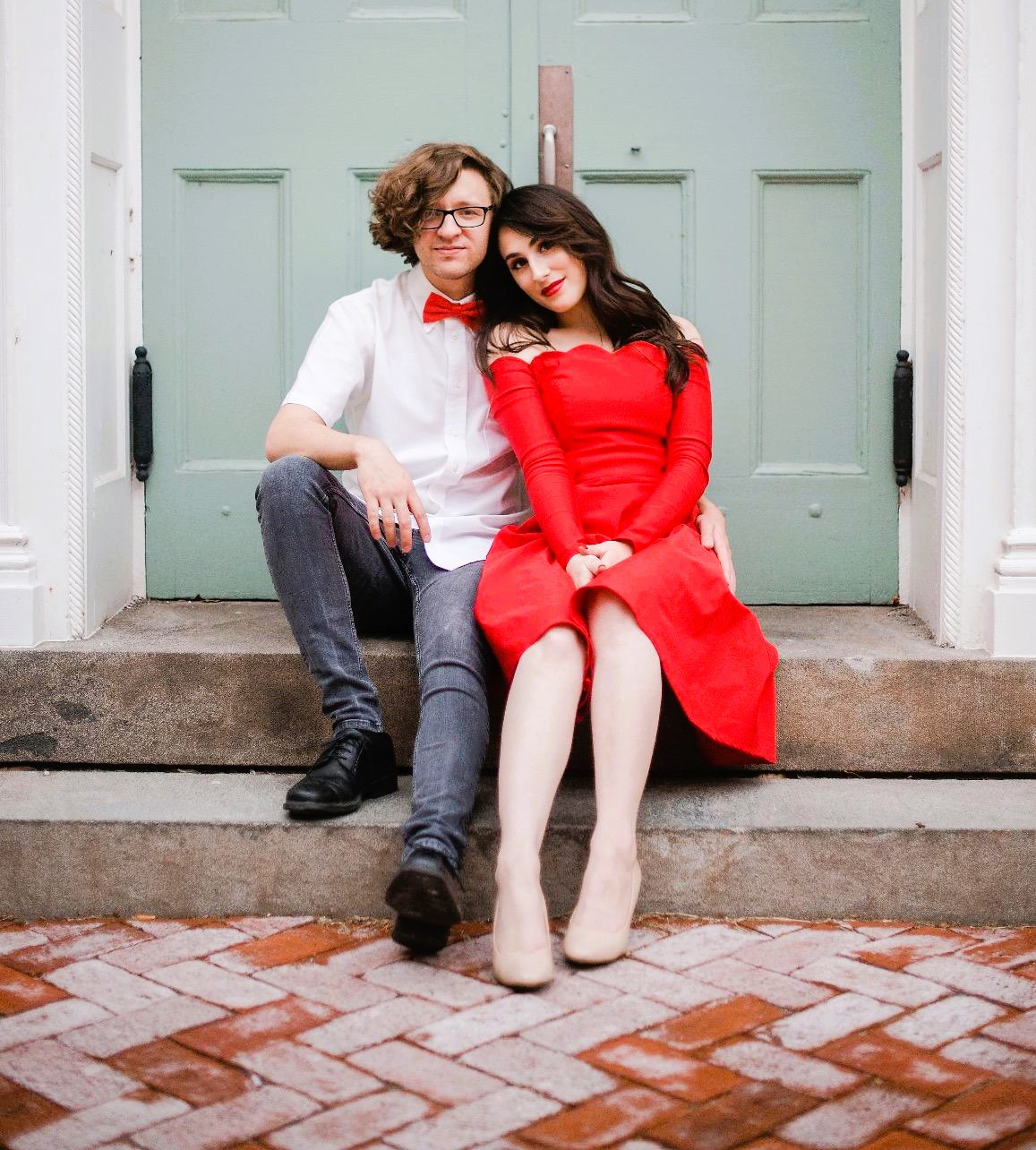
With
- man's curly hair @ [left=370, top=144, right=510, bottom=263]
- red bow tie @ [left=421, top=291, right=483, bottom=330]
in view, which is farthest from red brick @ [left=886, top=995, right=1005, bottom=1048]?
man's curly hair @ [left=370, top=144, right=510, bottom=263]

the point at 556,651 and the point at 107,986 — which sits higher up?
the point at 556,651

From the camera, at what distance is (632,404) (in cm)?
278

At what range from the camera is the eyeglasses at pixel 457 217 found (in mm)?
2783

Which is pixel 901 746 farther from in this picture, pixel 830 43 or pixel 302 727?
pixel 830 43

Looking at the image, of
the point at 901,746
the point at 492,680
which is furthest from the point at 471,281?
the point at 901,746

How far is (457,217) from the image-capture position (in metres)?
2.79

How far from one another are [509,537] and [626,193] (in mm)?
986

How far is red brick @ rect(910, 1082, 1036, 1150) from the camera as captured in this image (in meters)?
1.82

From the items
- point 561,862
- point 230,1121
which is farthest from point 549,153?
point 230,1121

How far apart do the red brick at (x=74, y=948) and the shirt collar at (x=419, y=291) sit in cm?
131

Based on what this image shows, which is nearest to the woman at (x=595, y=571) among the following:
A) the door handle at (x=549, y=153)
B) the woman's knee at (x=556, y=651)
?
the woman's knee at (x=556, y=651)

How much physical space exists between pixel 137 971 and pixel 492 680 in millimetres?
808

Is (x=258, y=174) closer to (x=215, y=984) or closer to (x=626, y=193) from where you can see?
(x=626, y=193)

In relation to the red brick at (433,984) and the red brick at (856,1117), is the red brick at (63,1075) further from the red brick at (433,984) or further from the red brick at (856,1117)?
the red brick at (856,1117)
